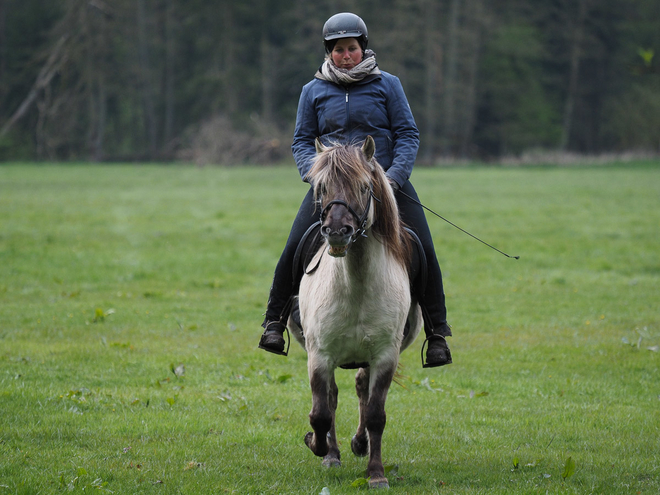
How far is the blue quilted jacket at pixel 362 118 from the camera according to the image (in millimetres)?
5805

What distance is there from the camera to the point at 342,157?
4.91 metres

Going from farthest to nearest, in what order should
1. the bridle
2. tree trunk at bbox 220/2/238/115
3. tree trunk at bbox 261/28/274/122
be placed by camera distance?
tree trunk at bbox 261/28/274/122 < tree trunk at bbox 220/2/238/115 < the bridle

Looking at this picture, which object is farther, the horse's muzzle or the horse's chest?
the horse's chest

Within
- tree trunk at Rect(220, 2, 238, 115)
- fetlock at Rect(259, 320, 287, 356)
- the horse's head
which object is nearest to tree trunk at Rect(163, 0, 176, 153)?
tree trunk at Rect(220, 2, 238, 115)

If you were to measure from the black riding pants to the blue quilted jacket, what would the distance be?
12.9 inches

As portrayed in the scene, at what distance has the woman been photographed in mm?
5801

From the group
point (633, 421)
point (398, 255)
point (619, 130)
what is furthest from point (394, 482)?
point (619, 130)

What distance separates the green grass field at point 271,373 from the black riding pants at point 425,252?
3.01 ft

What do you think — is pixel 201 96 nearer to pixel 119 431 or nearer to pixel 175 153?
pixel 175 153

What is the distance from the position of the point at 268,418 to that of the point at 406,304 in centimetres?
226

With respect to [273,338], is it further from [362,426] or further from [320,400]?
[362,426]

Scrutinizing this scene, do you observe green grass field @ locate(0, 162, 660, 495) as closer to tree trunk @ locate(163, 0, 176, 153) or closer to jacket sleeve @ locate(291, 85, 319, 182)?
jacket sleeve @ locate(291, 85, 319, 182)

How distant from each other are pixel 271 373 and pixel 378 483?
3.64 meters

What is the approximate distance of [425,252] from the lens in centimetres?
600
